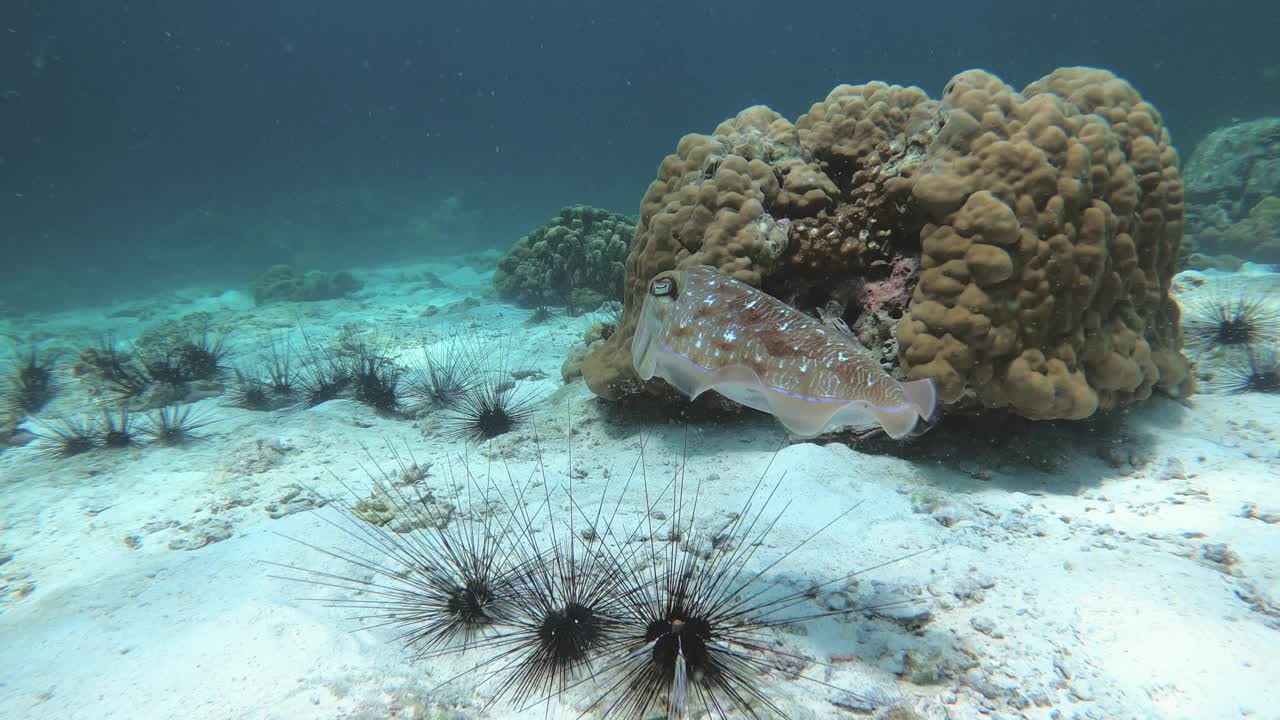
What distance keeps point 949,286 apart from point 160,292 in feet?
113

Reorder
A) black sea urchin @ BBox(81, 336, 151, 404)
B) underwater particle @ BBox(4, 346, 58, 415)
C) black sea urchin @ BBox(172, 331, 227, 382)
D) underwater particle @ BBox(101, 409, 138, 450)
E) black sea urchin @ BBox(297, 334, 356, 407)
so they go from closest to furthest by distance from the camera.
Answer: underwater particle @ BBox(101, 409, 138, 450) → black sea urchin @ BBox(297, 334, 356, 407) → underwater particle @ BBox(4, 346, 58, 415) → black sea urchin @ BBox(81, 336, 151, 404) → black sea urchin @ BBox(172, 331, 227, 382)

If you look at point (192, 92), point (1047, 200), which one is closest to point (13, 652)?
point (1047, 200)

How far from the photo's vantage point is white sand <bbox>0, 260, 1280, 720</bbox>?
2217 mm

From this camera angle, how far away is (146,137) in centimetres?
4375

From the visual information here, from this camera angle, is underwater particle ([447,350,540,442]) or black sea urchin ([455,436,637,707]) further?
underwater particle ([447,350,540,442])

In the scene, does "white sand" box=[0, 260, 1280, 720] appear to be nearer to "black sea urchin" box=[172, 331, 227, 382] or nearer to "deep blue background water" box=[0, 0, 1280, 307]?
"black sea urchin" box=[172, 331, 227, 382]

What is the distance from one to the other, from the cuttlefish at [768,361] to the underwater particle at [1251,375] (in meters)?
5.66

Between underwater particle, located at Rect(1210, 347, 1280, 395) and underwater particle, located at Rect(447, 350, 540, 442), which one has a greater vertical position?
underwater particle, located at Rect(1210, 347, 1280, 395)

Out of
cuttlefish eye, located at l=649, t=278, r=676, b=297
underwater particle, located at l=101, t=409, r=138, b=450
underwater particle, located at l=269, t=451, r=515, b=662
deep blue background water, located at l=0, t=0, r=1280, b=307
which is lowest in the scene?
underwater particle, located at l=269, t=451, r=515, b=662

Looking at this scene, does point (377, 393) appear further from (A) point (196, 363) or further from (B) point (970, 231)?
(B) point (970, 231)

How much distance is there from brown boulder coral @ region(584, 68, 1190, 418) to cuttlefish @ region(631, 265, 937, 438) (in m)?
1.88

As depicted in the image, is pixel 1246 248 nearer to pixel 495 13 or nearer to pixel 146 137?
pixel 146 137

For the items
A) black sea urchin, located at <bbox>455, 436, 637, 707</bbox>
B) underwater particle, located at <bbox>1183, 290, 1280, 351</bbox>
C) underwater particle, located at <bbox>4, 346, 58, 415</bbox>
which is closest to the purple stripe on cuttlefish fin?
black sea urchin, located at <bbox>455, 436, 637, 707</bbox>

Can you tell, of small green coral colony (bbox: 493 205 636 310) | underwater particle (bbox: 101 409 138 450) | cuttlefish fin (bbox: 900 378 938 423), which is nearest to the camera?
cuttlefish fin (bbox: 900 378 938 423)
